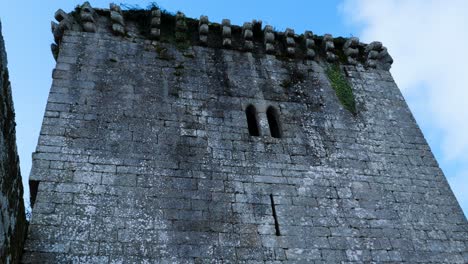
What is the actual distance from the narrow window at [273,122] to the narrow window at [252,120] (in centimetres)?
26

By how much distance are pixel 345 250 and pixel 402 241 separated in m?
0.86

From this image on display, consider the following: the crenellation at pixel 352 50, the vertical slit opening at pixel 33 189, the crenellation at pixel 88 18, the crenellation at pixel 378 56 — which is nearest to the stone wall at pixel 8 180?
the vertical slit opening at pixel 33 189

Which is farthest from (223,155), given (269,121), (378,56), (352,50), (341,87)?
(378,56)

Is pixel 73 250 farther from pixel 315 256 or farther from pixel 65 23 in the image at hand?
pixel 65 23

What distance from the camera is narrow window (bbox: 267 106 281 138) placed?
7386 millimetres

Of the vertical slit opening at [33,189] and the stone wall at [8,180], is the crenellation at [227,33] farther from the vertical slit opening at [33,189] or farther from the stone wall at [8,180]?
the stone wall at [8,180]

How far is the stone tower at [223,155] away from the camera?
5555mm

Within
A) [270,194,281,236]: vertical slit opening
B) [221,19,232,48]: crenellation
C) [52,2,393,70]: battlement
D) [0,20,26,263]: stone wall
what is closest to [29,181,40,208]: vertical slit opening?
[0,20,26,263]: stone wall

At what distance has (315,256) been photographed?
572cm

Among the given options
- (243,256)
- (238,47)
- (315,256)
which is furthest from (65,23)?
(315,256)

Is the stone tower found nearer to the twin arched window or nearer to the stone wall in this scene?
the twin arched window

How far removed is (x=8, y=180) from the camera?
163 inches

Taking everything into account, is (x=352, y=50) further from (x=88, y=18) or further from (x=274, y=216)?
(x=88, y=18)

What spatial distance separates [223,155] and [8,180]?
302 cm
